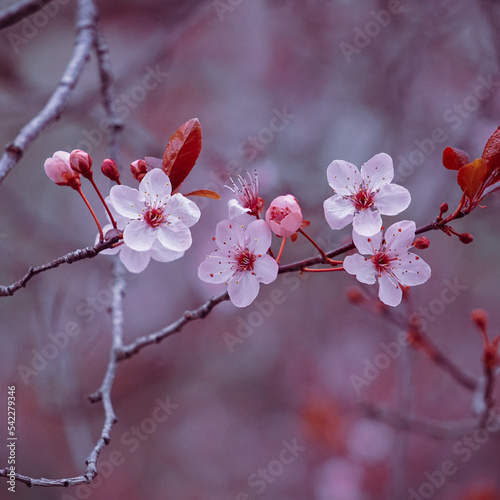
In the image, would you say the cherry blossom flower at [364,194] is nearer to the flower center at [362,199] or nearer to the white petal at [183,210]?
the flower center at [362,199]

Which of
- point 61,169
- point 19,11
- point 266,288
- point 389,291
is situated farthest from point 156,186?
point 266,288

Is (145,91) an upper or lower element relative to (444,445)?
upper

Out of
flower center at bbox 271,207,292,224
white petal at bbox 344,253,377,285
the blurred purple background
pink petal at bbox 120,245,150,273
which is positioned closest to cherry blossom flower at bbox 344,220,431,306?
white petal at bbox 344,253,377,285

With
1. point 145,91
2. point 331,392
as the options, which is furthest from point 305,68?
point 331,392

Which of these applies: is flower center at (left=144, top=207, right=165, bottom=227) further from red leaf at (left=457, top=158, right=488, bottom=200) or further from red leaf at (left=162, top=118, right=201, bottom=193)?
→ red leaf at (left=457, top=158, right=488, bottom=200)

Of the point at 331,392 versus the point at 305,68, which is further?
the point at 331,392

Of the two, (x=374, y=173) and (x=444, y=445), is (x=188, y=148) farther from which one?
(x=444, y=445)
